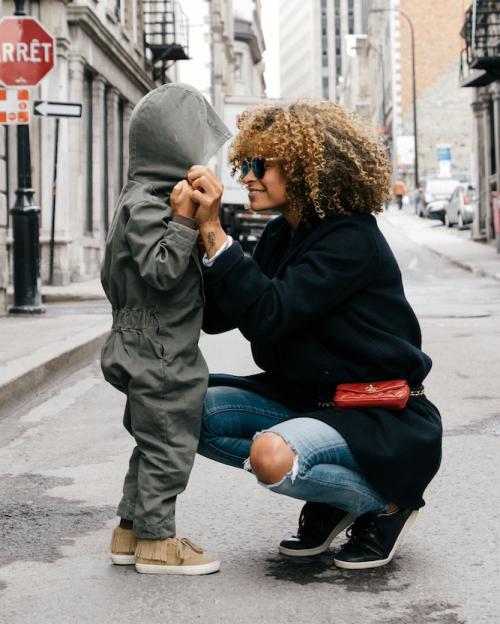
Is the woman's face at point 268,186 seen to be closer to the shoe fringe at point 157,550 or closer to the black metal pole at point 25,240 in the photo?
the shoe fringe at point 157,550

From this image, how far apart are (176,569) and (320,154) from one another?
134 cm

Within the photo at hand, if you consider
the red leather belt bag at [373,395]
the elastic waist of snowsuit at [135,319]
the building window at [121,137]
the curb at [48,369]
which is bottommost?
the curb at [48,369]

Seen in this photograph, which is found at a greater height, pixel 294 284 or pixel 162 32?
pixel 162 32

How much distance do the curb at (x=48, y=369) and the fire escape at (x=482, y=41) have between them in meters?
16.8

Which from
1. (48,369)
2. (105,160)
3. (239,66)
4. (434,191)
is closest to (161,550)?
(48,369)

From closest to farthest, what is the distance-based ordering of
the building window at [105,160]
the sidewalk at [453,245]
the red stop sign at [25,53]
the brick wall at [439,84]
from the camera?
the red stop sign at [25,53] < the sidewalk at [453,245] < the building window at [105,160] < the brick wall at [439,84]

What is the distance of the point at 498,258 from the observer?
24891 millimetres

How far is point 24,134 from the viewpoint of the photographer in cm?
1330

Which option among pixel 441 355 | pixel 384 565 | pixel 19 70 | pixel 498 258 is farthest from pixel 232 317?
pixel 498 258

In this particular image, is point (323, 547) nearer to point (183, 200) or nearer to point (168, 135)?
point (183, 200)

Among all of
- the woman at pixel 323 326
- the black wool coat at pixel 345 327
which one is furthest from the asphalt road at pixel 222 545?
the black wool coat at pixel 345 327

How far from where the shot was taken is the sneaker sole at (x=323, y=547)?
3916 mm

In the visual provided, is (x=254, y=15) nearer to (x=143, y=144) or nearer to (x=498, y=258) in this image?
(x=498, y=258)

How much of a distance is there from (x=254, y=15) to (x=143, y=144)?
104518 millimetres
